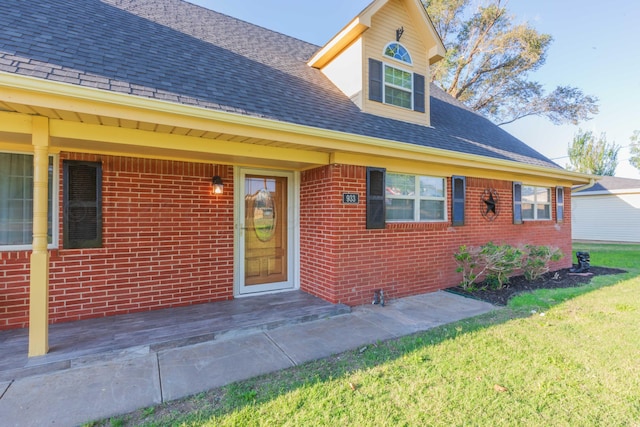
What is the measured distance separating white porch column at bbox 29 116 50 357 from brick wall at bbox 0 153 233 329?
0.95m

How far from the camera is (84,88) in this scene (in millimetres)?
2904

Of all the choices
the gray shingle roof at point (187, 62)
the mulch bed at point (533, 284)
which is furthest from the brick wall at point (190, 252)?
the gray shingle roof at point (187, 62)

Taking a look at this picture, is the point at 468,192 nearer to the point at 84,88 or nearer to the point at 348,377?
the point at 348,377

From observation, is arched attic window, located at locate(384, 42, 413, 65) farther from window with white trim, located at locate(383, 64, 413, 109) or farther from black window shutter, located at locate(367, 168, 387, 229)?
black window shutter, located at locate(367, 168, 387, 229)

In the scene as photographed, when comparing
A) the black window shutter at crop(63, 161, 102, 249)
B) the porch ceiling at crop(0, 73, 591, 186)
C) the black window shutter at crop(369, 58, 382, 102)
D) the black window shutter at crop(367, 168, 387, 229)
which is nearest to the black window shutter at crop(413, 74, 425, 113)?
the black window shutter at crop(369, 58, 382, 102)

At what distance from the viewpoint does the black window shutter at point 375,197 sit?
5.18 metres

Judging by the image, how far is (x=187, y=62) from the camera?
4715 mm

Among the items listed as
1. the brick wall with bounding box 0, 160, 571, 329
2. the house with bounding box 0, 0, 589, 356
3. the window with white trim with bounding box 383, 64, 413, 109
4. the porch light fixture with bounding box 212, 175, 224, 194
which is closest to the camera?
the house with bounding box 0, 0, 589, 356

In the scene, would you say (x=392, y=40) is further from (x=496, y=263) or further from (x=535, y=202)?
(x=535, y=202)

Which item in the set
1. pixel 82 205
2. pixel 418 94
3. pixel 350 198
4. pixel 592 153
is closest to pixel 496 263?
pixel 350 198

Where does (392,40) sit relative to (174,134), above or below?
above

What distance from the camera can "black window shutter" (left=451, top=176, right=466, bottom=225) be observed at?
6367mm

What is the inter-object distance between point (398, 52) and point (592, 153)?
29591mm

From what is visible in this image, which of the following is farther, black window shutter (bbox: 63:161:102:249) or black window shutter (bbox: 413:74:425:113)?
black window shutter (bbox: 413:74:425:113)
